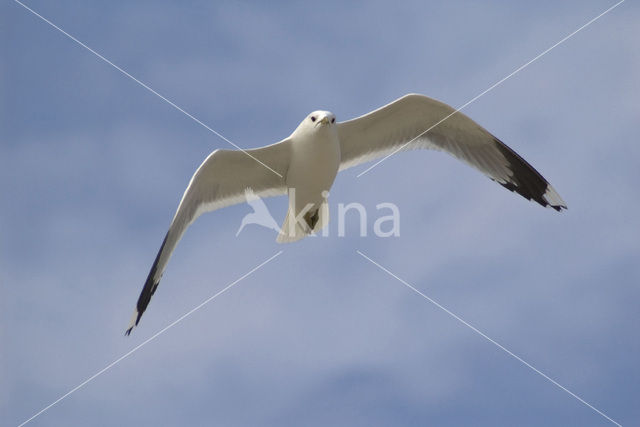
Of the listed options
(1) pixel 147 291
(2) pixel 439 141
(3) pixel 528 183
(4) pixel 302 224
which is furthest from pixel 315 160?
(3) pixel 528 183

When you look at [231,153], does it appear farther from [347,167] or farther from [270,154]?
[347,167]

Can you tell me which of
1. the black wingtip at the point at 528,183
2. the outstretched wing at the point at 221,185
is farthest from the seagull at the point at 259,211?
the black wingtip at the point at 528,183

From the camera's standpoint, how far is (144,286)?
6.63 meters

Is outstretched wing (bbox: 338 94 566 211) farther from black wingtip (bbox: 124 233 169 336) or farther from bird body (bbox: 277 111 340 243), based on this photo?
black wingtip (bbox: 124 233 169 336)

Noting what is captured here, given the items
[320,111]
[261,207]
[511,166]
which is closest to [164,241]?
[261,207]

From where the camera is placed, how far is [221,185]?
6.76 m

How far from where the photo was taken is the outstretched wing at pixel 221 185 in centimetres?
653

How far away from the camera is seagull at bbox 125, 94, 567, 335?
6.36 m

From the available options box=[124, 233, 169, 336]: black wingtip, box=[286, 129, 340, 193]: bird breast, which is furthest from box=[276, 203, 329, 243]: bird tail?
box=[124, 233, 169, 336]: black wingtip

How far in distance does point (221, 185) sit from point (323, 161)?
0.99 meters

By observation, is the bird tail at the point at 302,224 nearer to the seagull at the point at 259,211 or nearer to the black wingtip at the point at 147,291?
the seagull at the point at 259,211

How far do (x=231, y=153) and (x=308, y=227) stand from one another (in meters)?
0.88

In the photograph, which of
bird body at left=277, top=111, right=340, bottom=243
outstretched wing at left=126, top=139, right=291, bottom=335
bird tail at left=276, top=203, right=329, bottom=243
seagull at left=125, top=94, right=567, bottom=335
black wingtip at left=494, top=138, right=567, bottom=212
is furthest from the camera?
black wingtip at left=494, top=138, right=567, bottom=212

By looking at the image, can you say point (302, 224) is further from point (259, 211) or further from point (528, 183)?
point (528, 183)
